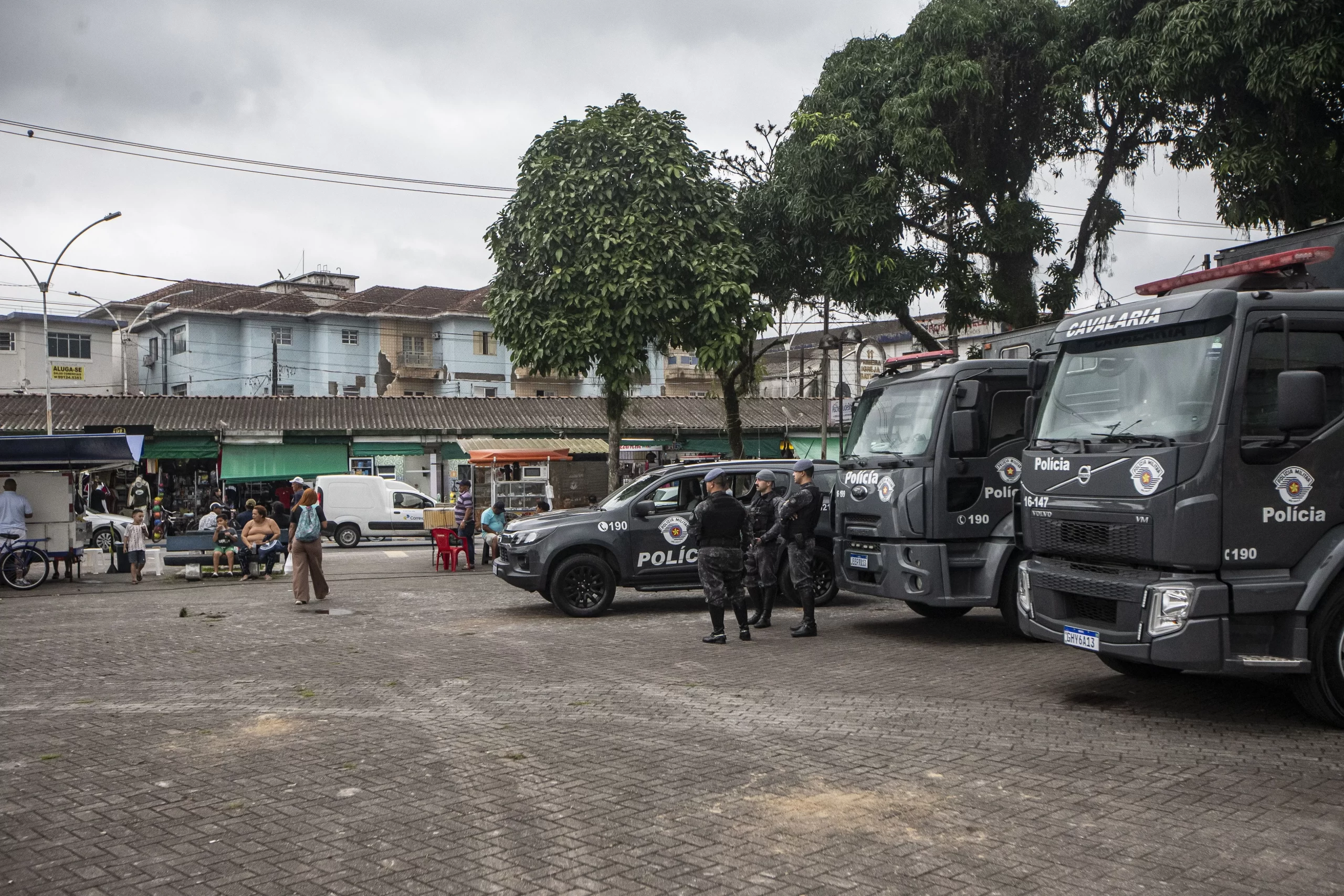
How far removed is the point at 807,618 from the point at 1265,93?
9.91 meters

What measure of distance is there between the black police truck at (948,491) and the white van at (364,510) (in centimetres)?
2136

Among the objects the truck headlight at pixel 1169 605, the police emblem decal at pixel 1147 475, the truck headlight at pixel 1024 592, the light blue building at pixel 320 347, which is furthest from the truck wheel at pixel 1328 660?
the light blue building at pixel 320 347

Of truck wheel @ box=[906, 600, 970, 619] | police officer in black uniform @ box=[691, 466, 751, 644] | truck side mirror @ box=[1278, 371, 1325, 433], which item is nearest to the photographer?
truck side mirror @ box=[1278, 371, 1325, 433]

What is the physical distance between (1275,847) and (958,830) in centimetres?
139

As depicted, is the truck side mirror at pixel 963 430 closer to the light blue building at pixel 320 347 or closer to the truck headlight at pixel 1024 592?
the truck headlight at pixel 1024 592

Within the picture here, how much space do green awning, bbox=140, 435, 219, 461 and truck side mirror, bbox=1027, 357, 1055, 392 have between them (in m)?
33.6

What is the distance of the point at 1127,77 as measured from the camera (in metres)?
17.5

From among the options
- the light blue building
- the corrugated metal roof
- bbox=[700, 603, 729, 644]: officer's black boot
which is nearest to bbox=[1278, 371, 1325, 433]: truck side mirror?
bbox=[700, 603, 729, 644]: officer's black boot

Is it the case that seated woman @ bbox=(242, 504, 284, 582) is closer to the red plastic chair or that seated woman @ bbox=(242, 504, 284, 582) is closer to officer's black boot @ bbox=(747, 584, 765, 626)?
the red plastic chair

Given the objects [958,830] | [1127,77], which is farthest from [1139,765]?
[1127,77]

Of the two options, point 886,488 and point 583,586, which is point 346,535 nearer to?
point 583,586

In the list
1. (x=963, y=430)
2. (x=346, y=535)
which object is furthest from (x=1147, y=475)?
(x=346, y=535)

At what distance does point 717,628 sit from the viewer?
11383 millimetres

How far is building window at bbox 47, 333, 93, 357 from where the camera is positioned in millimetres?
48344
